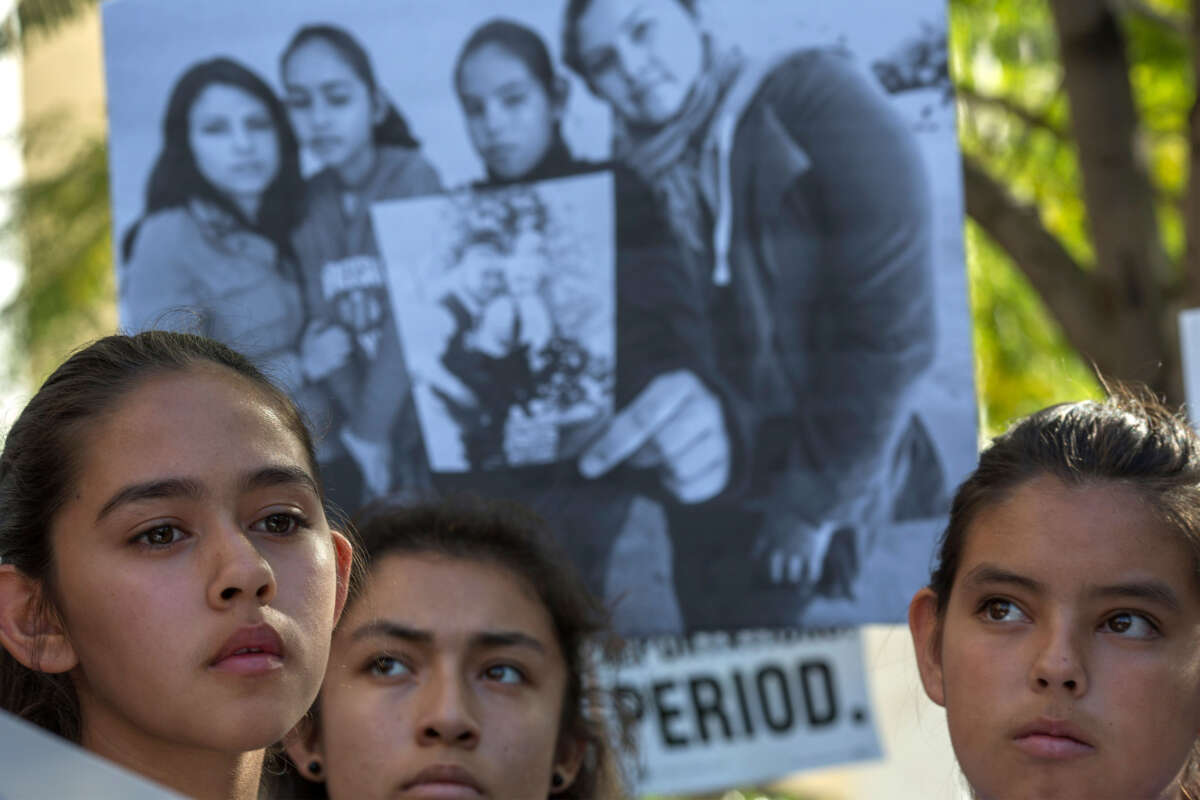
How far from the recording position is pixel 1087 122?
399 cm

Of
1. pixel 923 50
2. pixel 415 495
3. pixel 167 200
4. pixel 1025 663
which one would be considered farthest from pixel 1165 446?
pixel 167 200

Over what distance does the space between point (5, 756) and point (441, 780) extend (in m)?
1.46

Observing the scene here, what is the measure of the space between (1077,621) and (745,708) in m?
1.16

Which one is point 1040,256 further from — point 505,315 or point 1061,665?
point 1061,665

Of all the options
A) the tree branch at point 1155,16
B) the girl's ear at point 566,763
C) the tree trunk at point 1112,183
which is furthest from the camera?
the tree branch at point 1155,16

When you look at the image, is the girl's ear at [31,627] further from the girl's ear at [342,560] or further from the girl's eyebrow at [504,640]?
the girl's eyebrow at [504,640]

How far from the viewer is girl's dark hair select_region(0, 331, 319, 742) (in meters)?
1.76

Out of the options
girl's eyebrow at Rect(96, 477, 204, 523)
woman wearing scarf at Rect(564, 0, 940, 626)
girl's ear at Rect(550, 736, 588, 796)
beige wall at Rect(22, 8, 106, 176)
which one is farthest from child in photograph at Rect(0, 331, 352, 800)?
beige wall at Rect(22, 8, 106, 176)

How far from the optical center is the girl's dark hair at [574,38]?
2906 mm

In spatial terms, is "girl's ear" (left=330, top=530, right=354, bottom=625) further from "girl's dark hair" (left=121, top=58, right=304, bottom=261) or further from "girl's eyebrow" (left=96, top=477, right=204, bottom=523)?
"girl's dark hair" (left=121, top=58, right=304, bottom=261)

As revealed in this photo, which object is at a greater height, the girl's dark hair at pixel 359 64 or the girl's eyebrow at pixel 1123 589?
the girl's dark hair at pixel 359 64

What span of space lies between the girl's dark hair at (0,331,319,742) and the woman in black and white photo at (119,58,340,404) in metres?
1.10

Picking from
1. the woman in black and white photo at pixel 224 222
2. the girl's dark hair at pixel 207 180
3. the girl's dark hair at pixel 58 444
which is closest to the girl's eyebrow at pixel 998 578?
the girl's dark hair at pixel 58 444

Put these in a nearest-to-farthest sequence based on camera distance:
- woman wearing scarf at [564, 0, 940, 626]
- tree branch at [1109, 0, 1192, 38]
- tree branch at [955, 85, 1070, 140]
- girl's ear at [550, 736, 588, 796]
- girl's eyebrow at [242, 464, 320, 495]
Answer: girl's eyebrow at [242, 464, 320, 495]
girl's ear at [550, 736, 588, 796]
woman wearing scarf at [564, 0, 940, 626]
tree branch at [1109, 0, 1192, 38]
tree branch at [955, 85, 1070, 140]
